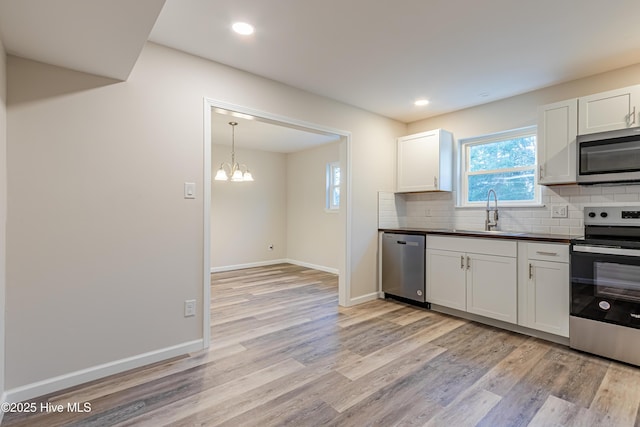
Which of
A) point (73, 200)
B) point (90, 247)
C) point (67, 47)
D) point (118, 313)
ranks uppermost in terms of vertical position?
point (67, 47)

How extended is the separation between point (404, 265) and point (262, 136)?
3169 millimetres

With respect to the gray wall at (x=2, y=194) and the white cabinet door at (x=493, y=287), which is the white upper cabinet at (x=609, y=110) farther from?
the gray wall at (x=2, y=194)

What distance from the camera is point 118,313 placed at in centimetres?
221

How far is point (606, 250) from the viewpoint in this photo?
235 centimetres

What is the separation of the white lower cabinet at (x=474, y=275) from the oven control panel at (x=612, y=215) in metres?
0.74

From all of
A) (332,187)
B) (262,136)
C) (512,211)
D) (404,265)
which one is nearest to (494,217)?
(512,211)

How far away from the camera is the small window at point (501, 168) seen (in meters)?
3.44

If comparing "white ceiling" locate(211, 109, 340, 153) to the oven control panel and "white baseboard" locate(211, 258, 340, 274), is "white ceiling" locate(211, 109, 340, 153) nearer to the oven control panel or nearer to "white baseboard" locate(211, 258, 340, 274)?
"white baseboard" locate(211, 258, 340, 274)

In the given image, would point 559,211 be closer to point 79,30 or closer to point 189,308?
point 189,308

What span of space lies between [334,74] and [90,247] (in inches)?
96.1

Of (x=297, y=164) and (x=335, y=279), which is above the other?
(x=297, y=164)

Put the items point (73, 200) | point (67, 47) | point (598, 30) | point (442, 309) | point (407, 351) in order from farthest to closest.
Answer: point (442, 309)
point (407, 351)
point (598, 30)
point (73, 200)
point (67, 47)

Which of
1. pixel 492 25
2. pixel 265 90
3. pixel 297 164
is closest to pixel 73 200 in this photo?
pixel 265 90

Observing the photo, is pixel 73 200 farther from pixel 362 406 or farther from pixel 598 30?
pixel 598 30
